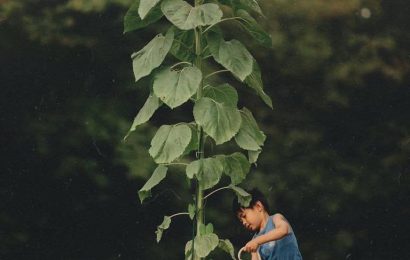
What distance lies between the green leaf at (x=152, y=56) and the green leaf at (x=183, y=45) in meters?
0.08

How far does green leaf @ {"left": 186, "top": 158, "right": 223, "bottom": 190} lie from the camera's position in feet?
8.45

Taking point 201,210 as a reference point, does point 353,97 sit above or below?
below

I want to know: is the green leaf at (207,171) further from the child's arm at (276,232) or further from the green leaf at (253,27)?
the green leaf at (253,27)

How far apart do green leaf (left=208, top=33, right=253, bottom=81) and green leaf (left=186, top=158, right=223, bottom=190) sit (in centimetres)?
28

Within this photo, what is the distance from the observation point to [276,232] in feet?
9.46

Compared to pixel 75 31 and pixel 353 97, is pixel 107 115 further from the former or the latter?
pixel 353 97

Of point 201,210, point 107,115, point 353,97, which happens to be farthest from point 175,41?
point 353,97

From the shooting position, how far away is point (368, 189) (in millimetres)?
3740

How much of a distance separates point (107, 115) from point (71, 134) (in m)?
0.18

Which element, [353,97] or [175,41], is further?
[353,97]

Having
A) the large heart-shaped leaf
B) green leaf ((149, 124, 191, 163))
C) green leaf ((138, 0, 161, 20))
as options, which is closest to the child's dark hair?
green leaf ((149, 124, 191, 163))

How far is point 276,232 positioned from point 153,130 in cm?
100

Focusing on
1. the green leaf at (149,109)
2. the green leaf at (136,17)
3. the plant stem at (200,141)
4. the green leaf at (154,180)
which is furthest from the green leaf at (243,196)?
the green leaf at (136,17)

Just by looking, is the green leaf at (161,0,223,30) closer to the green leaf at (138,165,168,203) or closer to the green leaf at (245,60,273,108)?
the green leaf at (245,60,273,108)
